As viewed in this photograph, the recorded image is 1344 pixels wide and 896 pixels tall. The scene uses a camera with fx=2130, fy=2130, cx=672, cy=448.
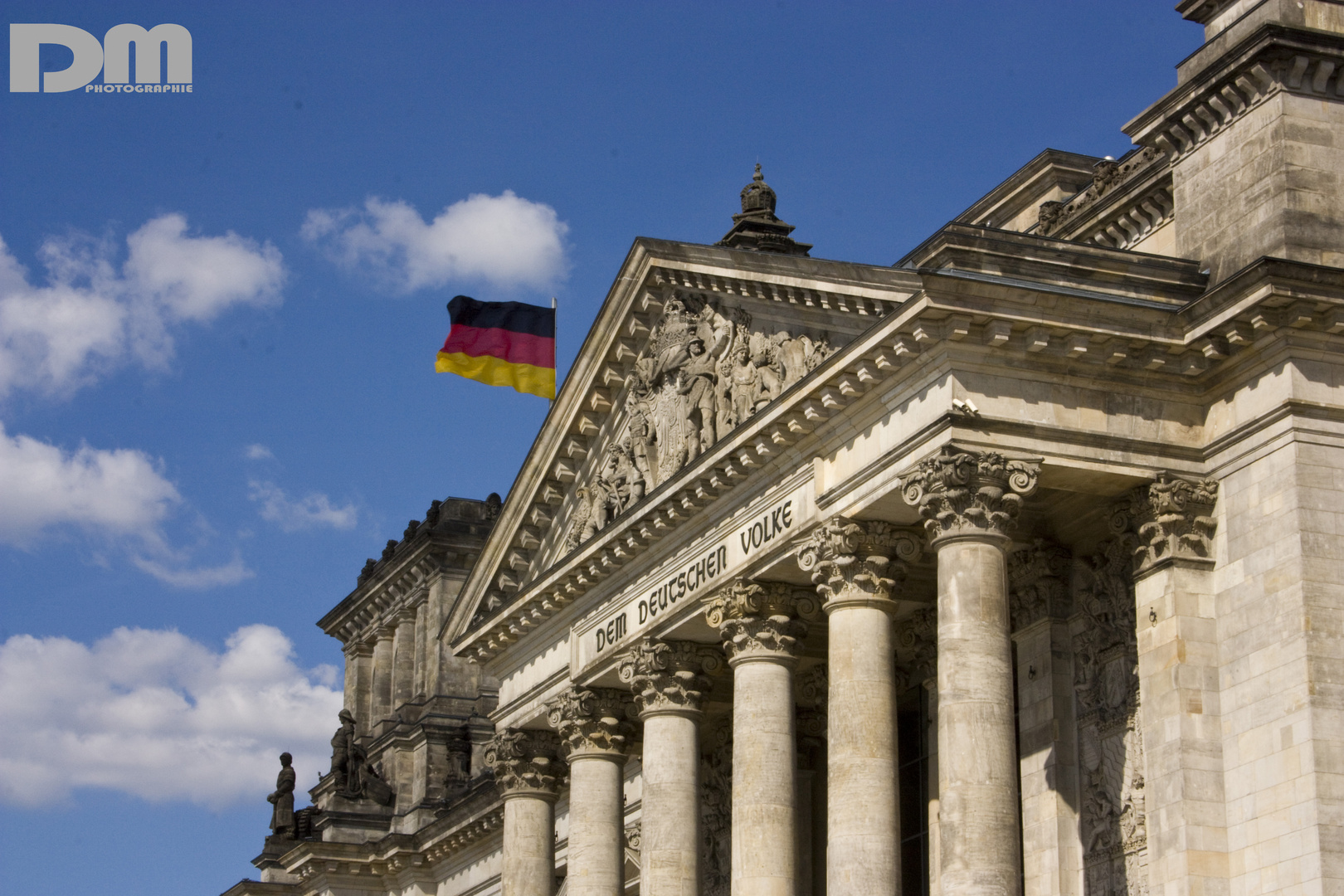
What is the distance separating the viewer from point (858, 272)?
29844mm

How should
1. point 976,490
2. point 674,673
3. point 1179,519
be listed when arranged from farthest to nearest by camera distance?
point 674,673, point 1179,519, point 976,490

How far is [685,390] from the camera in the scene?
116ft

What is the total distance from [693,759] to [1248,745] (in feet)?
36.1

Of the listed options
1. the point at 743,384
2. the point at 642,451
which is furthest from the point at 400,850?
the point at 743,384

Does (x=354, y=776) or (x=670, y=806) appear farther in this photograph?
(x=354, y=776)

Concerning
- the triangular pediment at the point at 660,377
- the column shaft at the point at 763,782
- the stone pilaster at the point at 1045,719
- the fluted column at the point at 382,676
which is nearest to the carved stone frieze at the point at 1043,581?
the stone pilaster at the point at 1045,719

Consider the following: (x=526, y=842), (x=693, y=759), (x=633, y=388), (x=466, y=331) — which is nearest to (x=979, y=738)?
(x=693, y=759)

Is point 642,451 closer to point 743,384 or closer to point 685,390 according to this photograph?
point 685,390

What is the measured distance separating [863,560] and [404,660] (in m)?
39.6

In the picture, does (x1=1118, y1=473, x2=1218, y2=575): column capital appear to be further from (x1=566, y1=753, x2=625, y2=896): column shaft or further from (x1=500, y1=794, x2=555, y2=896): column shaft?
(x1=500, y1=794, x2=555, y2=896): column shaft

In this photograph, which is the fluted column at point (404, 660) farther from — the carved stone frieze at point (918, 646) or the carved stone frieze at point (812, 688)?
the carved stone frieze at point (918, 646)

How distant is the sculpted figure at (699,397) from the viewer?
34469mm

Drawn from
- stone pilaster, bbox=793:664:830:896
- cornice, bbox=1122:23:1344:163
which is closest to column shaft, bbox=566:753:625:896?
stone pilaster, bbox=793:664:830:896

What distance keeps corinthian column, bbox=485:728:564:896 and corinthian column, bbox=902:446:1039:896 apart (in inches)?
614
